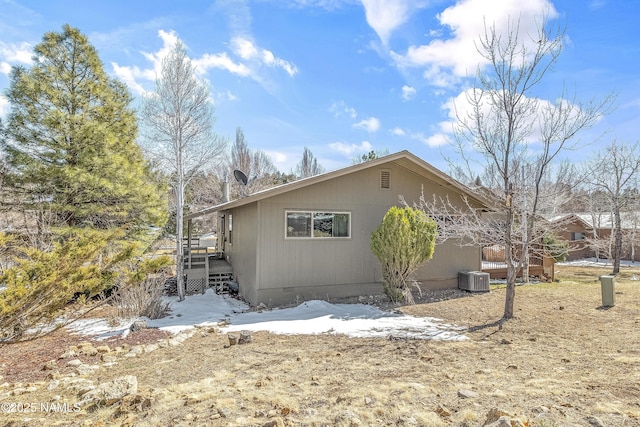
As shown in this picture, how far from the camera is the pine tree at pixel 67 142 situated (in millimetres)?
9398

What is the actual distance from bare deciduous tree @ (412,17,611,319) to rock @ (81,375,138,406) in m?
6.32

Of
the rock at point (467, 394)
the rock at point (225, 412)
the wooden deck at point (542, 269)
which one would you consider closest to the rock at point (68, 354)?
the rock at point (225, 412)

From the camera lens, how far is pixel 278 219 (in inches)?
343

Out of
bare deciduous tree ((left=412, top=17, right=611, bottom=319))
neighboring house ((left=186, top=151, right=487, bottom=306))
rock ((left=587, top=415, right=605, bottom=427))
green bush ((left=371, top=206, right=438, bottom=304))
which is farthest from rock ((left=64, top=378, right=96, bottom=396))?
bare deciduous tree ((left=412, top=17, right=611, bottom=319))

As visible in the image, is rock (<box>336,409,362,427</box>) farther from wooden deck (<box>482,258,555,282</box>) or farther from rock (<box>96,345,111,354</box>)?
wooden deck (<box>482,258,555,282</box>)

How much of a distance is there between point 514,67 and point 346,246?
5.68 meters

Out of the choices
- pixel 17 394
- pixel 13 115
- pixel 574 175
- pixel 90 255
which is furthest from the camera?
pixel 574 175

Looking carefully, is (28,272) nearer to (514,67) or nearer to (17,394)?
(17,394)

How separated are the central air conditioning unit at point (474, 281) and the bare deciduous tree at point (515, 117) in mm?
3211

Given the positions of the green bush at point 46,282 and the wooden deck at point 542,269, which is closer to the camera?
the green bush at point 46,282

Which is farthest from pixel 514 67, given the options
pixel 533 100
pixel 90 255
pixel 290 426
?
pixel 90 255

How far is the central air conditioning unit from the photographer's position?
10.3 meters

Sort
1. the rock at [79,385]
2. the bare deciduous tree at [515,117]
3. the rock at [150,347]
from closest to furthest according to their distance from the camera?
the rock at [79,385] < the rock at [150,347] < the bare deciduous tree at [515,117]

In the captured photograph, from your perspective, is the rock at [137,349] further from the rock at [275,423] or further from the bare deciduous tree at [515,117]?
the bare deciduous tree at [515,117]
